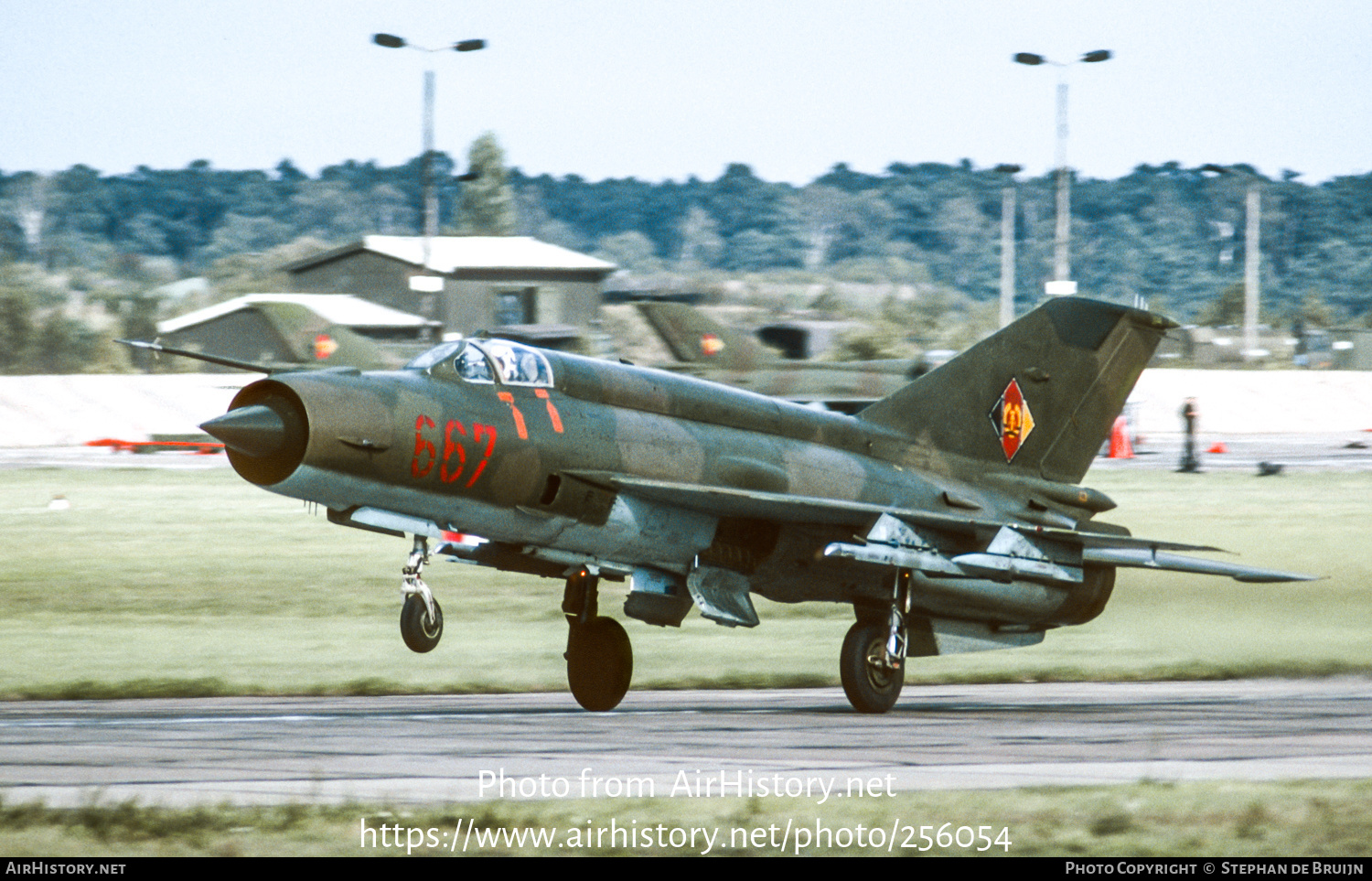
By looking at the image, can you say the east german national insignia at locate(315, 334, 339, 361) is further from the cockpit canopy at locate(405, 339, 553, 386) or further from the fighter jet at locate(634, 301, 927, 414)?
the cockpit canopy at locate(405, 339, 553, 386)

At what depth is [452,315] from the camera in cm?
8106

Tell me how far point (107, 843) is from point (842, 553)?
7.23 meters

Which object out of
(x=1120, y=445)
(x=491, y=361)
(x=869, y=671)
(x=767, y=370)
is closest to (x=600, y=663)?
(x=869, y=671)

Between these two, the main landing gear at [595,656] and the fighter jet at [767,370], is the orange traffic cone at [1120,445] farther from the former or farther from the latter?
the main landing gear at [595,656]

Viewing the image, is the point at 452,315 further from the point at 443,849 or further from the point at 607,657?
the point at 443,849

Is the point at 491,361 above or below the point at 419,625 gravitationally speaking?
above

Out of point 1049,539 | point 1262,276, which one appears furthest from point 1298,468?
point 1262,276

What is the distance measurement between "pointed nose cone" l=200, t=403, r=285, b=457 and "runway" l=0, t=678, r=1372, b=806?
2.09 meters

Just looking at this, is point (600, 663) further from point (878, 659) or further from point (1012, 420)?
point (1012, 420)

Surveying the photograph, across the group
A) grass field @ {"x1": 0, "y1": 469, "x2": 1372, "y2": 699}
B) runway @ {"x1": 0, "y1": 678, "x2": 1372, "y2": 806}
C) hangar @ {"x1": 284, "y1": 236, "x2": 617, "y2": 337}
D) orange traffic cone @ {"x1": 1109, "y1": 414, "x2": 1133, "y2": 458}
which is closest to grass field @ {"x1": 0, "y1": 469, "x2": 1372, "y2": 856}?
grass field @ {"x1": 0, "y1": 469, "x2": 1372, "y2": 699}

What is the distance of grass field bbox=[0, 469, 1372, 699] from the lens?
703 inches

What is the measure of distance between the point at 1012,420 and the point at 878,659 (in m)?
3.31

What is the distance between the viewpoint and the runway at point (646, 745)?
403 inches

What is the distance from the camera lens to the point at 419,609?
44.4 feet
